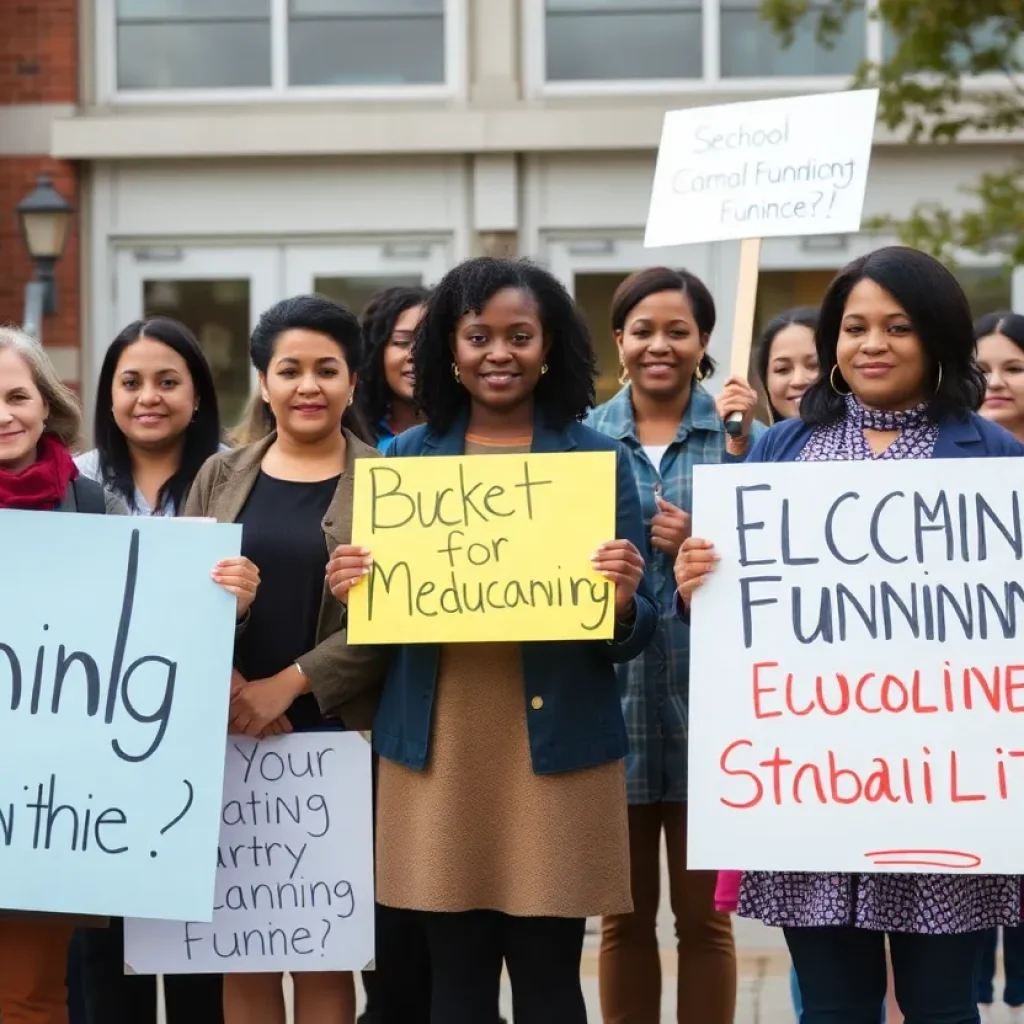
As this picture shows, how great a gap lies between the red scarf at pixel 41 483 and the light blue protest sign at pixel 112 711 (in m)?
0.04

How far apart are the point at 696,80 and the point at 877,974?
26.8ft

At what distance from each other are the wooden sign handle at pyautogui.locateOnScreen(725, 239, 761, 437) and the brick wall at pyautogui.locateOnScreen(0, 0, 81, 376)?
721 cm

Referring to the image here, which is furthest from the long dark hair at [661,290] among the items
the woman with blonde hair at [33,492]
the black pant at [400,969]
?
the black pant at [400,969]

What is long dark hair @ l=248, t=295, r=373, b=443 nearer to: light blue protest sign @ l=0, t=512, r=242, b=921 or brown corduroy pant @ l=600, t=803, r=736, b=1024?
light blue protest sign @ l=0, t=512, r=242, b=921

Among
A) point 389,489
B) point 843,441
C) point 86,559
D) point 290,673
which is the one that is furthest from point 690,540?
point 86,559

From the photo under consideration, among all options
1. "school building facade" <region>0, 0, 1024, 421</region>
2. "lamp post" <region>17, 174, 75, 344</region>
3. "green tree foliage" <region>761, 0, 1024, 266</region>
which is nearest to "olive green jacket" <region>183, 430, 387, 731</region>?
"green tree foliage" <region>761, 0, 1024, 266</region>

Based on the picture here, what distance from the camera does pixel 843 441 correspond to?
3.41 m

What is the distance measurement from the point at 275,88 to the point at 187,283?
1284 mm

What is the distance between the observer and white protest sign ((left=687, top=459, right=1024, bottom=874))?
323cm

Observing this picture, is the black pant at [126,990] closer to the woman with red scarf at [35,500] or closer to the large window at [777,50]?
the woman with red scarf at [35,500]

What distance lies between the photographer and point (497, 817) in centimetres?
346

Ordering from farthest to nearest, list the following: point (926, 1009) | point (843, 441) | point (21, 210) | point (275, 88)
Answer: point (275, 88) < point (21, 210) < point (843, 441) < point (926, 1009)

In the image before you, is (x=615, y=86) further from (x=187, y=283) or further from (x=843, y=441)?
(x=843, y=441)

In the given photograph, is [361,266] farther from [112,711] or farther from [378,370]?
[112,711]
